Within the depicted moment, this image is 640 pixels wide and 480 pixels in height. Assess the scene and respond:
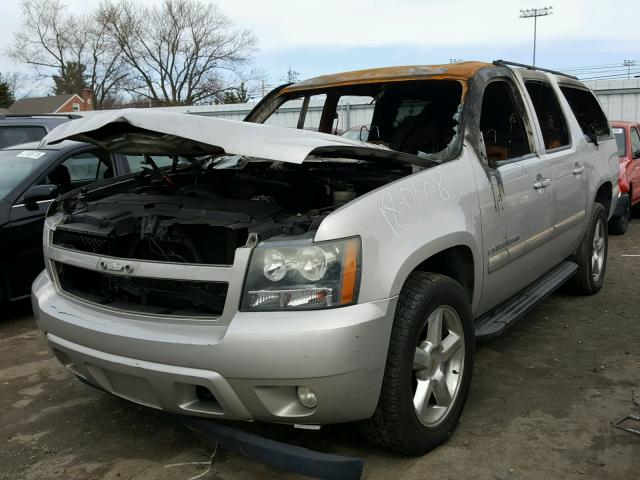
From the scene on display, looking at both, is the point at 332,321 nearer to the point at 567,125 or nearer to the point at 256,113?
the point at 256,113

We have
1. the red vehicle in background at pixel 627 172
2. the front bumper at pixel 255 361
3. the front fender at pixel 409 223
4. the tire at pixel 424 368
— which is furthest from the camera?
the red vehicle in background at pixel 627 172

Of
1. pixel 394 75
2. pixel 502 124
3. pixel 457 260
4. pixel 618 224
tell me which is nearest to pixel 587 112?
pixel 502 124

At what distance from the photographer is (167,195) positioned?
3.05m

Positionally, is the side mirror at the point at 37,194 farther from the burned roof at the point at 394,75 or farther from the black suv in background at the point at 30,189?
the burned roof at the point at 394,75

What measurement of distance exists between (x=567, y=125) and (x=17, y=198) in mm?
4393

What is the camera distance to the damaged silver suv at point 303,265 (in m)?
2.24

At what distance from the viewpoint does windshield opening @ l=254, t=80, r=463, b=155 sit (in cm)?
377

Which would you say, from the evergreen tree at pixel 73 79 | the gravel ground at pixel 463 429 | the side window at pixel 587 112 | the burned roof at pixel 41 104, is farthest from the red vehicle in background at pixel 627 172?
the evergreen tree at pixel 73 79

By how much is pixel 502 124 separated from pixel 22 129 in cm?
626

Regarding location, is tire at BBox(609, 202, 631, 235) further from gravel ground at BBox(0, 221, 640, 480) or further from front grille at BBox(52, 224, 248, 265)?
front grille at BBox(52, 224, 248, 265)

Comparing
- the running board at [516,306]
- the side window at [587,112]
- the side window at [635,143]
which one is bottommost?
the running board at [516,306]

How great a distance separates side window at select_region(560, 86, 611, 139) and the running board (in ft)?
4.08

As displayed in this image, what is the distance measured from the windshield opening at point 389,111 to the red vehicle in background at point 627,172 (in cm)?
511

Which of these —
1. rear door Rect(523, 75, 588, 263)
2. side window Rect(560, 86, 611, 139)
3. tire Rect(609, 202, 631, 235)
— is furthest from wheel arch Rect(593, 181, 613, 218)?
tire Rect(609, 202, 631, 235)
